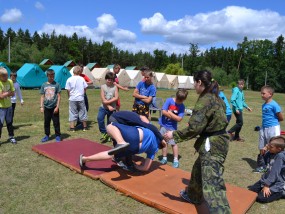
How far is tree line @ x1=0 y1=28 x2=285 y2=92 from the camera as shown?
60.1 m

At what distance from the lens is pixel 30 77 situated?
24.7 metres

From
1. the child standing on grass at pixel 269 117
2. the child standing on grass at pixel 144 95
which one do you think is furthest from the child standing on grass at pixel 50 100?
the child standing on grass at pixel 269 117

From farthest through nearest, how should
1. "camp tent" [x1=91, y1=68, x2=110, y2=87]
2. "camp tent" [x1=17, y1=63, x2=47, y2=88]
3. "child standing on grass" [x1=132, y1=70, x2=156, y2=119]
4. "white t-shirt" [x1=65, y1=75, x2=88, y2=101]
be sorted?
"camp tent" [x1=91, y1=68, x2=110, y2=87], "camp tent" [x1=17, y1=63, x2=47, y2=88], "white t-shirt" [x1=65, y1=75, x2=88, y2=101], "child standing on grass" [x1=132, y1=70, x2=156, y2=119]

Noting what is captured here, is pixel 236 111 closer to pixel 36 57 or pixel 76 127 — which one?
pixel 76 127

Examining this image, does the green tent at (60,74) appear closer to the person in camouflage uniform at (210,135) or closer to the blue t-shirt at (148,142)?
the blue t-shirt at (148,142)

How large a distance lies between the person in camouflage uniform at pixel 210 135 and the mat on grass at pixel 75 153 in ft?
6.70

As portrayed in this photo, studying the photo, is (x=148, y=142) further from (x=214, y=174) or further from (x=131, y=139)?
(x=214, y=174)

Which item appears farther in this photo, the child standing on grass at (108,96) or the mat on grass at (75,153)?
the child standing on grass at (108,96)

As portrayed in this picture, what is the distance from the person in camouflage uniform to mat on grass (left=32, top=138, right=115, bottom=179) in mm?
2043

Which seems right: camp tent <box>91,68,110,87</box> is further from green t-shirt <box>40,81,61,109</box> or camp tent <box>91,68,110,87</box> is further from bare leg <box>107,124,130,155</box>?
bare leg <box>107,124,130,155</box>

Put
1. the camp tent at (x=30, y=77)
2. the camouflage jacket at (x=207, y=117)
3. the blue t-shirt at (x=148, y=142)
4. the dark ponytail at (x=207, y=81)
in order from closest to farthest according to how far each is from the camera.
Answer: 1. the camouflage jacket at (x=207, y=117)
2. the dark ponytail at (x=207, y=81)
3. the blue t-shirt at (x=148, y=142)
4. the camp tent at (x=30, y=77)

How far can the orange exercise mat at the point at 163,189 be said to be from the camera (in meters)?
4.03

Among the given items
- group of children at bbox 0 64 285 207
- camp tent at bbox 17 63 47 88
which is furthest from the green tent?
group of children at bbox 0 64 285 207

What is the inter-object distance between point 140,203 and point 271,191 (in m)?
2.06
